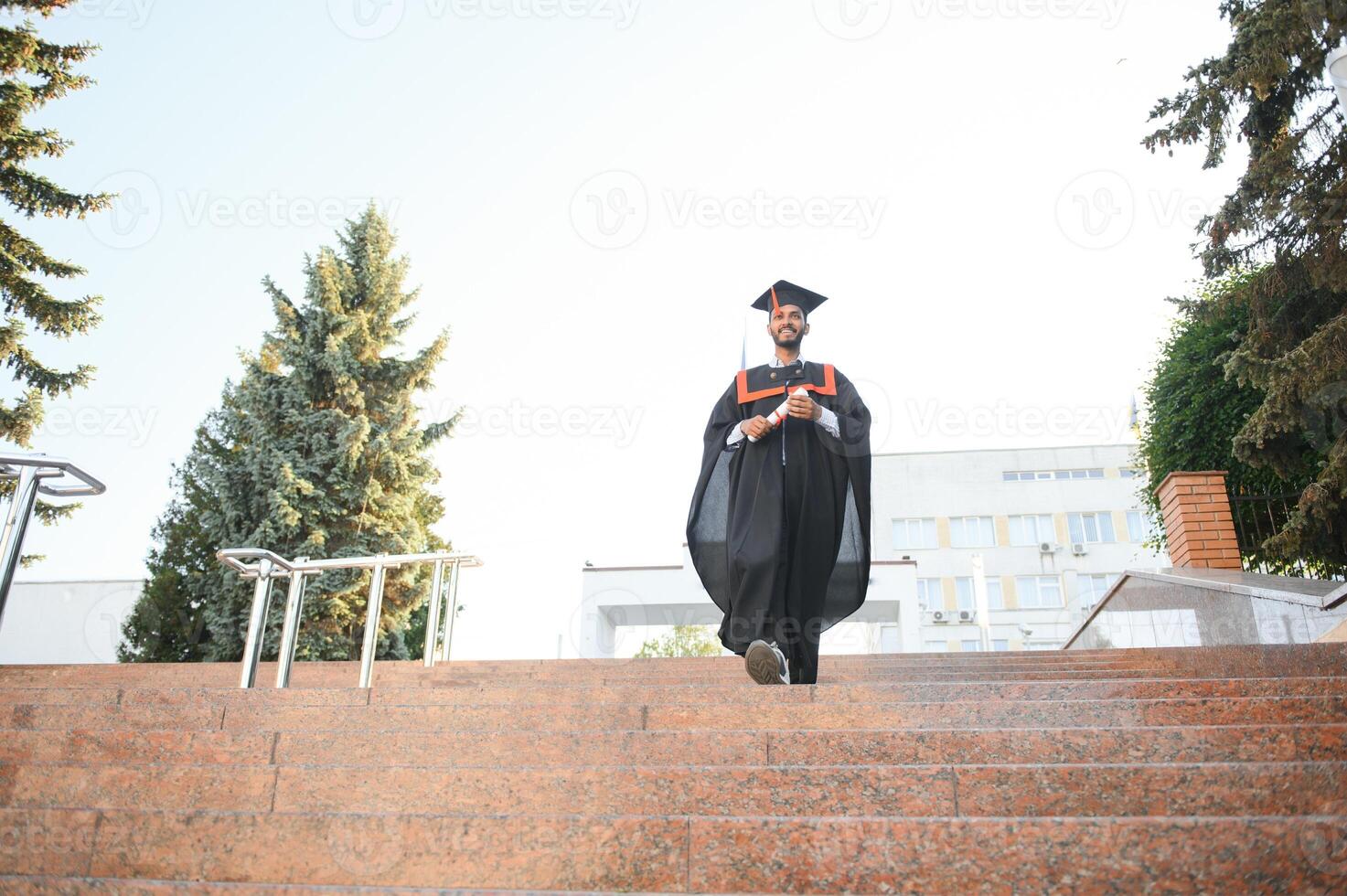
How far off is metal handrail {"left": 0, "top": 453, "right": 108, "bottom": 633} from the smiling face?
4185mm

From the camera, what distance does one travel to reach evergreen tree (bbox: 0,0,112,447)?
13188 millimetres

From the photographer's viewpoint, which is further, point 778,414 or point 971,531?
point 971,531

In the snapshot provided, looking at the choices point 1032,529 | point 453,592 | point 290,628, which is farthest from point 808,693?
point 1032,529

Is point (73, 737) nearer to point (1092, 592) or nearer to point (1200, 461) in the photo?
point (1200, 461)

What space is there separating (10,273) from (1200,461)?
619 inches

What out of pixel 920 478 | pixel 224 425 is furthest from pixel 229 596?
pixel 920 478

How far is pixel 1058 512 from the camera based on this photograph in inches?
1527

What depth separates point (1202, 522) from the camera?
9.68 meters

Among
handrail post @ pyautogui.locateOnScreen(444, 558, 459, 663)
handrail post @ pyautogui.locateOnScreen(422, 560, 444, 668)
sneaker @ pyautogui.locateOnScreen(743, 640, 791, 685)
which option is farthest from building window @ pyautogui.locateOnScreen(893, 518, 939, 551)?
sneaker @ pyautogui.locateOnScreen(743, 640, 791, 685)

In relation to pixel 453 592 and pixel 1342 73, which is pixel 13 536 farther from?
pixel 1342 73

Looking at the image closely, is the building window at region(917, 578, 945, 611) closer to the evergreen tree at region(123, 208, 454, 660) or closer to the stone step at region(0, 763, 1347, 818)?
the evergreen tree at region(123, 208, 454, 660)

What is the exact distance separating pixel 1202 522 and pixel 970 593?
28.8 meters

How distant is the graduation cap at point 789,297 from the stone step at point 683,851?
4470 mm

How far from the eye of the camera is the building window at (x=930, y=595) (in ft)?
122
